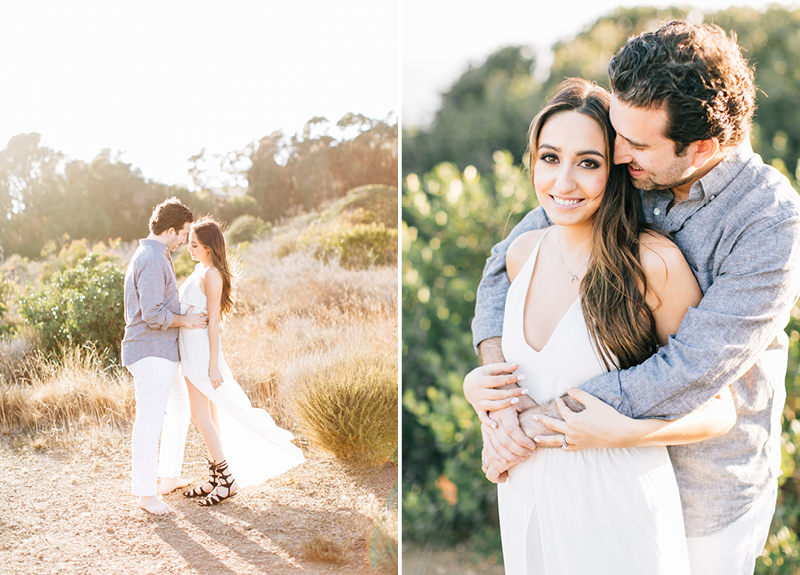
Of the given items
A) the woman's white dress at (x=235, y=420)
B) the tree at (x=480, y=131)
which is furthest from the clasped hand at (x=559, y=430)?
the tree at (x=480, y=131)

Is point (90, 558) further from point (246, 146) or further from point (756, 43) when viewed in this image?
point (756, 43)

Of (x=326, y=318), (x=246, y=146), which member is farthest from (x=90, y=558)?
(x=246, y=146)

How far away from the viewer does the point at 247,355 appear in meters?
2.66

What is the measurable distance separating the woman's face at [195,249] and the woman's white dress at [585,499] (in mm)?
1392

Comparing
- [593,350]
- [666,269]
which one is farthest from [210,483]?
[666,269]

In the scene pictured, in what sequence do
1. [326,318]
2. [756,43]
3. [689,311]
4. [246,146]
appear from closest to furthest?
1. [689,311]
2. [246,146]
3. [326,318]
4. [756,43]

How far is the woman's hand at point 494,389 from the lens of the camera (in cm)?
178

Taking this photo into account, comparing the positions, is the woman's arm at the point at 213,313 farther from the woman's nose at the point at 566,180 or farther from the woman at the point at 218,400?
the woman's nose at the point at 566,180

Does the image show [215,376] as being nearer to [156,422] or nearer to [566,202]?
[156,422]

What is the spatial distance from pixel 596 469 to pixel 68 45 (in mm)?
2523

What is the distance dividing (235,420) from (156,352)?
0.45 metres

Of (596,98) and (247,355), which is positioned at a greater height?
(596,98)

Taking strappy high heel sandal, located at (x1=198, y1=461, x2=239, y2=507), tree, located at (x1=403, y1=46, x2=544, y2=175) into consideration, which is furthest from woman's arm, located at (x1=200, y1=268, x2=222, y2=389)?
tree, located at (x1=403, y1=46, x2=544, y2=175)

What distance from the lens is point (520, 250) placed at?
2041 millimetres
